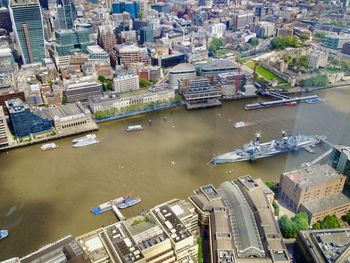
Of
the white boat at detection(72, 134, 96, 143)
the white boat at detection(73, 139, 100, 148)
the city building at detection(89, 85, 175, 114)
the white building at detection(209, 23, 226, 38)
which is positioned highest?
the white building at detection(209, 23, 226, 38)

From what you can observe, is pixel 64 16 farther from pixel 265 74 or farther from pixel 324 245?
pixel 324 245

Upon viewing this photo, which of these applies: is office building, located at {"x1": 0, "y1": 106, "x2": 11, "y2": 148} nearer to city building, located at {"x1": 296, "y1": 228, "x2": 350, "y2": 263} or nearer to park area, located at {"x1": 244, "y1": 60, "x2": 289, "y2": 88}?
city building, located at {"x1": 296, "y1": 228, "x2": 350, "y2": 263}

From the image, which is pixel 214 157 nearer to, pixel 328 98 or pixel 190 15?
pixel 328 98

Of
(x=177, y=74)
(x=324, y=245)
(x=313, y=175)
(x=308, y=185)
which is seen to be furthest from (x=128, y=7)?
(x=324, y=245)

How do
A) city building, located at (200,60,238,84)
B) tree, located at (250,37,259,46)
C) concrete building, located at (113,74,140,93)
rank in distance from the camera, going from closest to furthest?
concrete building, located at (113,74,140,93)
city building, located at (200,60,238,84)
tree, located at (250,37,259,46)

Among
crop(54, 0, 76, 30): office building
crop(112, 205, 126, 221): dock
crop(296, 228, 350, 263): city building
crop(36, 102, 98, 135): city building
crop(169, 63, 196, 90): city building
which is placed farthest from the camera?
crop(54, 0, 76, 30): office building

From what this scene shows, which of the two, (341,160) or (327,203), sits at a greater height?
(341,160)

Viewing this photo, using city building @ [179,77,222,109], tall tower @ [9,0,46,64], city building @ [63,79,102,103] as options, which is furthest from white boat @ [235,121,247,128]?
tall tower @ [9,0,46,64]

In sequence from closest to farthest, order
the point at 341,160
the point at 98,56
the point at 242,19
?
the point at 341,160 < the point at 98,56 < the point at 242,19
